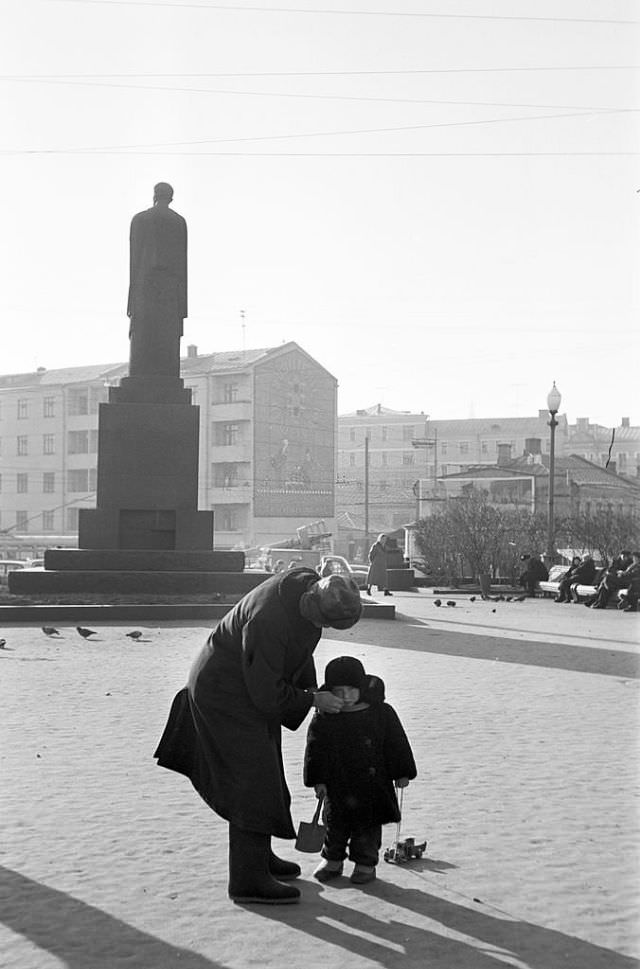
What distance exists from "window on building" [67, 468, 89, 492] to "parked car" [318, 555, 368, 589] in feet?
117

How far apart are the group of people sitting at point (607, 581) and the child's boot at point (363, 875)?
20.0 meters

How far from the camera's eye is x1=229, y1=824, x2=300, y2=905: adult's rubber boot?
535 cm

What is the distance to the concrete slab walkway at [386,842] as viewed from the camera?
4.79 m

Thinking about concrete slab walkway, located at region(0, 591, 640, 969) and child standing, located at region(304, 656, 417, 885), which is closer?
concrete slab walkway, located at region(0, 591, 640, 969)

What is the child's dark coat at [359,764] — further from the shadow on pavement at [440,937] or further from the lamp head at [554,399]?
the lamp head at [554,399]

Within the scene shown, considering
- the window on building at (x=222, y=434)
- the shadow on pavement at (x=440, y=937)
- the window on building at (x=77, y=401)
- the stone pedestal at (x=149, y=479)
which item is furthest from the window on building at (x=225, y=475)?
the shadow on pavement at (x=440, y=937)

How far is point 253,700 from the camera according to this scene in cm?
534

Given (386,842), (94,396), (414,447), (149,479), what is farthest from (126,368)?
(386,842)

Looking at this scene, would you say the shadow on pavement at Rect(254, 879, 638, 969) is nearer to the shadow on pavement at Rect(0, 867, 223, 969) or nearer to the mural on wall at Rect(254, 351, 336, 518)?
the shadow on pavement at Rect(0, 867, 223, 969)

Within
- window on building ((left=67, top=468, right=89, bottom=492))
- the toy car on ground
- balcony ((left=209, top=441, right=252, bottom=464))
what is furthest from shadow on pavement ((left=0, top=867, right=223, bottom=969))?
window on building ((left=67, top=468, right=89, bottom=492))

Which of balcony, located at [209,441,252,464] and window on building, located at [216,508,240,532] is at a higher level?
balcony, located at [209,441,252,464]

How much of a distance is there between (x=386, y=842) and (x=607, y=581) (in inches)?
806

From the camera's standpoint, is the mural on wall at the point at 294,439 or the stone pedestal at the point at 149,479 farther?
the mural on wall at the point at 294,439

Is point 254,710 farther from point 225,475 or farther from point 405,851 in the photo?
point 225,475
